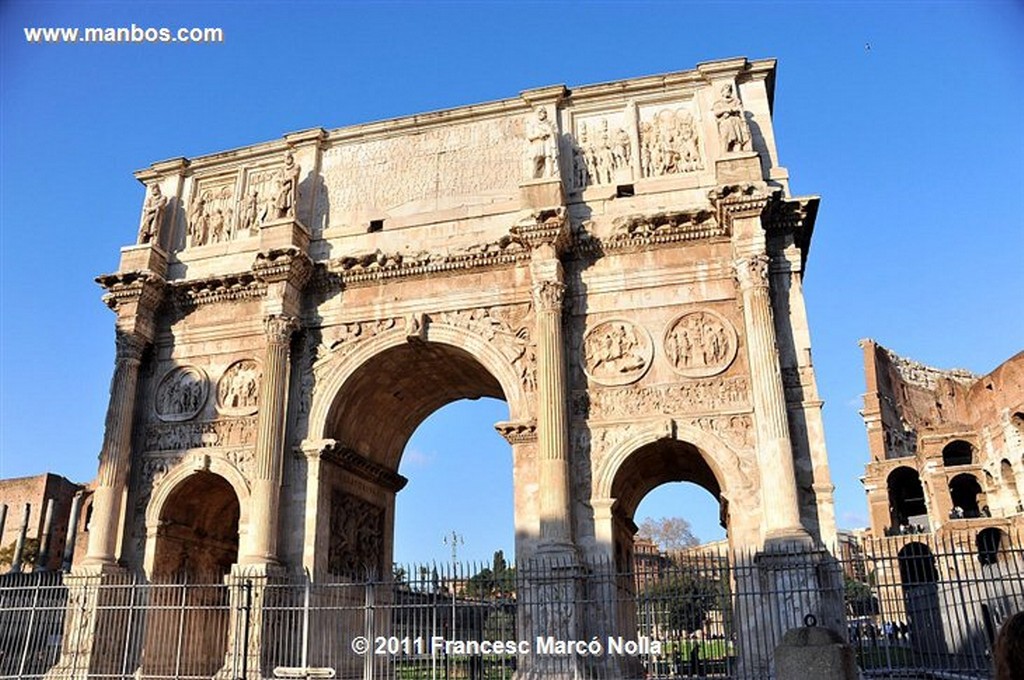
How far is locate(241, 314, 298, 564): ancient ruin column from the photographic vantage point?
14094mm

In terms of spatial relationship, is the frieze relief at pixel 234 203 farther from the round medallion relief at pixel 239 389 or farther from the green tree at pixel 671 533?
the green tree at pixel 671 533

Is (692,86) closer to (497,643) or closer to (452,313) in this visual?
(452,313)

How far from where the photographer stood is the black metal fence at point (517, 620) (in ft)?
36.7

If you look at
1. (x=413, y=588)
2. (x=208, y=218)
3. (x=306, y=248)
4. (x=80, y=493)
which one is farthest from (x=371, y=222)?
(x=80, y=493)

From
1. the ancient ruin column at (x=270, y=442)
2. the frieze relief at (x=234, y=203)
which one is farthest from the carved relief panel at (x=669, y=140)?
the ancient ruin column at (x=270, y=442)

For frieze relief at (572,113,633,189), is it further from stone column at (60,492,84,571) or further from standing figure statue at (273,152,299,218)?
stone column at (60,492,84,571)

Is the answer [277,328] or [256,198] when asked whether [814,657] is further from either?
[256,198]

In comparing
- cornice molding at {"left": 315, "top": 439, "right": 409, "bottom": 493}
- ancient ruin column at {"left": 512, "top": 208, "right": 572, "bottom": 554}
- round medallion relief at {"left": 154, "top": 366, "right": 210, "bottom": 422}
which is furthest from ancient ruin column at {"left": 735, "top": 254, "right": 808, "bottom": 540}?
round medallion relief at {"left": 154, "top": 366, "right": 210, "bottom": 422}

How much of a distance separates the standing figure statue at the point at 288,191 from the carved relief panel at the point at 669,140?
7102mm

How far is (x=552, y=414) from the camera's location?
44.7 feet

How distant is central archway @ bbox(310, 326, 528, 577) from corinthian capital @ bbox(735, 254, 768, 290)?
440cm

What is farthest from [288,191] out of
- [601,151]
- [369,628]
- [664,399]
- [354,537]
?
[369,628]

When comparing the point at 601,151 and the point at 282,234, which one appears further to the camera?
the point at 601,151

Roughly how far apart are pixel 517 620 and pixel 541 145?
28.6ft
